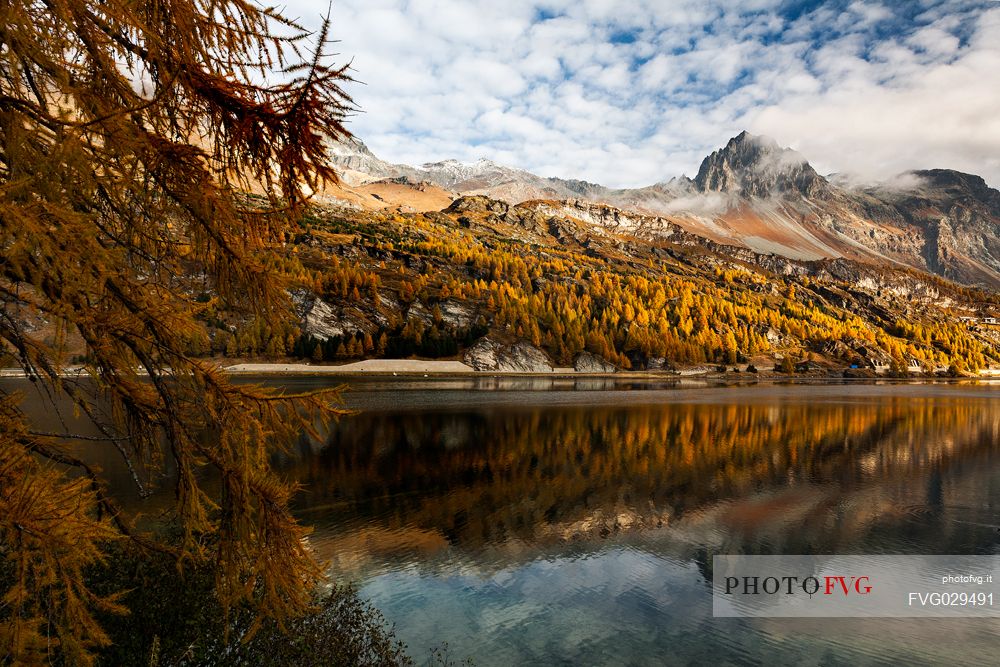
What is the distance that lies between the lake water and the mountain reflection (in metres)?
0.14

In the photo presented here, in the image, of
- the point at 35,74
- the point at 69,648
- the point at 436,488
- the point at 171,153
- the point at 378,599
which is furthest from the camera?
the point at 436,488

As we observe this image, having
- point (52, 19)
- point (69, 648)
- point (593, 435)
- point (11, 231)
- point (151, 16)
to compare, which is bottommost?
point (593, 435)

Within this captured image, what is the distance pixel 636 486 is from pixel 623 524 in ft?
20.1

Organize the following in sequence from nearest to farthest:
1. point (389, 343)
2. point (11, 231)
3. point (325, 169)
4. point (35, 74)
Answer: point (11, 231)
point (35, 74)
point (325, 169)
point (389, 343)

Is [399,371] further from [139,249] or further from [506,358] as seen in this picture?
[139,249]

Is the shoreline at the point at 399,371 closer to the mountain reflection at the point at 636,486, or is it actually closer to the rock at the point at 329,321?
the rock at the point at 329,321

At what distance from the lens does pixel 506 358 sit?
490ft

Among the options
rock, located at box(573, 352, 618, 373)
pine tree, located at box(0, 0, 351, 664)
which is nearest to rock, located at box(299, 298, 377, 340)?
rock, located at box(573, 352, 618, 373)

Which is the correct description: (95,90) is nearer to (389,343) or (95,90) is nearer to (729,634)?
(729,634)

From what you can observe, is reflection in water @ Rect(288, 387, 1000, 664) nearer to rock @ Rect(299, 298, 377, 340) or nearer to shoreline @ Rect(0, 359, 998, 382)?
shoreline @ Rect(0, 359, 998, 382)

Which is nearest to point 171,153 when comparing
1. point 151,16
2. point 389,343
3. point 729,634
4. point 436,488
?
point 151,16

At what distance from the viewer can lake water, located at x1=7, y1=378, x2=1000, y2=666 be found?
1238cm

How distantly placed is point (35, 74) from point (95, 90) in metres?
0.62

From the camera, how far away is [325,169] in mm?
5770
